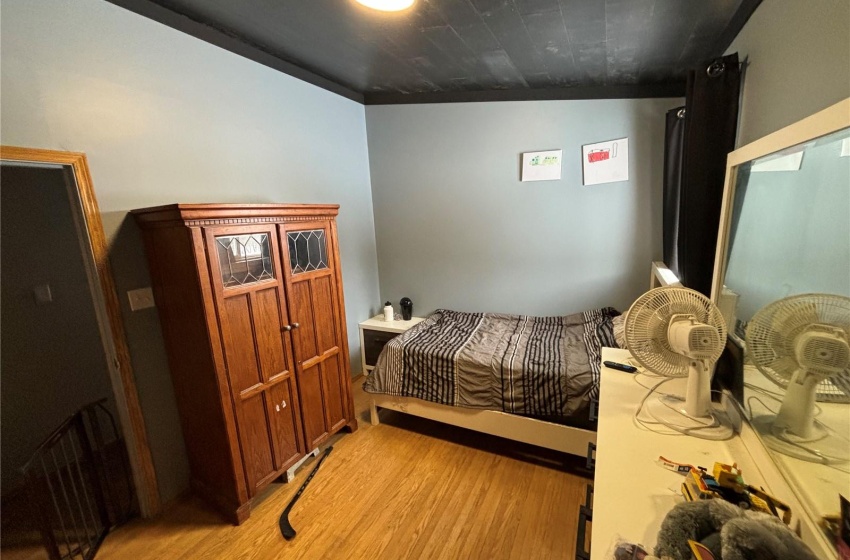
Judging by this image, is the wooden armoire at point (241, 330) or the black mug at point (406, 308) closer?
the wooden armoire at point (241, 330)

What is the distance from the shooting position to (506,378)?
85.3 inches

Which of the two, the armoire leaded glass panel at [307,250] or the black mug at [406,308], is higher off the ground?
the armoire leaded glass panel at [307,250]

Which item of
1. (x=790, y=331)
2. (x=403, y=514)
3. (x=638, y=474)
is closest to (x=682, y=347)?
(x=790, y=331)

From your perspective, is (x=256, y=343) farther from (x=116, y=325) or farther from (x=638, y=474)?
(x=638, y=474)

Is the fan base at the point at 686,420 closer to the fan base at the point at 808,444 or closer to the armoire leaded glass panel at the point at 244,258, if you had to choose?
the fan base at the point at 808,444

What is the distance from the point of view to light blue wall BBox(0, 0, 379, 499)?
146cm

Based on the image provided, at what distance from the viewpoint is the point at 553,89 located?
9.32 feet

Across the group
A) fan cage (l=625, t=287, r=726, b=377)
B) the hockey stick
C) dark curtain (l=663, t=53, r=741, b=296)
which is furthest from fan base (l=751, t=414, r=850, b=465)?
the hockey stick

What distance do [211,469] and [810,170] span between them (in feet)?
8.65

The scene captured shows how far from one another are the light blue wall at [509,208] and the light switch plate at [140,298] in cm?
209

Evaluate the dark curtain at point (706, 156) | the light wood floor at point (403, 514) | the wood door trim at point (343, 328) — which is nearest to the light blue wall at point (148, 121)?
the light wood floor at point (403, 514)

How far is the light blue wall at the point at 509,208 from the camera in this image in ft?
9.19

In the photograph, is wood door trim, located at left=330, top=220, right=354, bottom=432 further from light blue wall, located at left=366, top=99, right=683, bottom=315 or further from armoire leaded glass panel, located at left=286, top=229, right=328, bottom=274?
light blue wall, located at left=366, top=99, right=683, bottom=315

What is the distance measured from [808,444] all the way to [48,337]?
3.58 m
